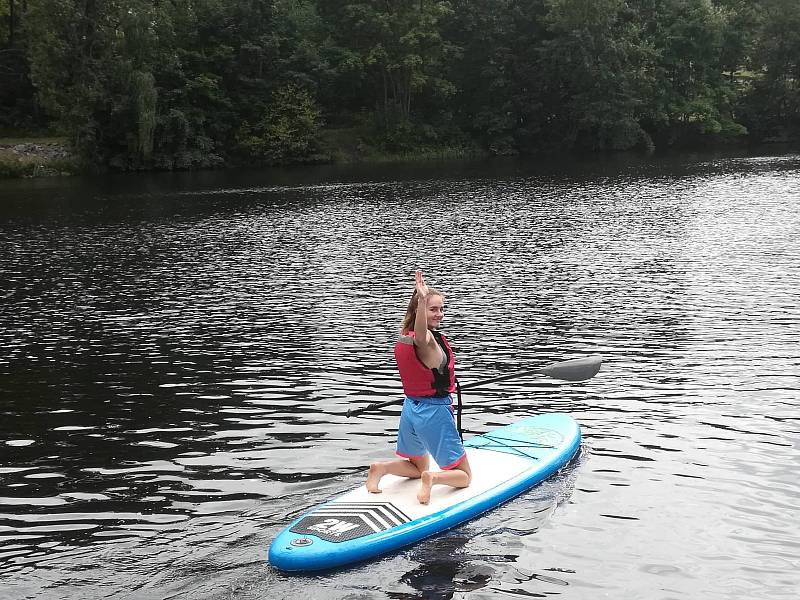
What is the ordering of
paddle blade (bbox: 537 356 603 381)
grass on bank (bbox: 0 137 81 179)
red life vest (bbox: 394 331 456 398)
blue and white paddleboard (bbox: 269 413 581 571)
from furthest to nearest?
1. grass on bank (bbox: 0 137 81 179)
2. paddle blade (bbox: 537 356 603 381)
3. red life vest (bbox: 394 331 456 398)
4. blue and white paddleboard (bbox: 269 413 581 571)

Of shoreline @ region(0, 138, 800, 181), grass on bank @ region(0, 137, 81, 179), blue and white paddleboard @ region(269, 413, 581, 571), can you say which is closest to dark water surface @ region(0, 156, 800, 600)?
blue and white paddleboard @ region(269, 413, 581, 571)

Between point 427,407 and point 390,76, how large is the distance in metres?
64.7

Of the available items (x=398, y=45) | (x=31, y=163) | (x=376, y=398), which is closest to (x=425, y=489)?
(x=376, y=398)

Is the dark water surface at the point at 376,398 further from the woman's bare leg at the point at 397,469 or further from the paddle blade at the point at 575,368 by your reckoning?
the paddle blade at the point at 575,368

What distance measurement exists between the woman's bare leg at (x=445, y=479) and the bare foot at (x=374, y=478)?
1.37 feet

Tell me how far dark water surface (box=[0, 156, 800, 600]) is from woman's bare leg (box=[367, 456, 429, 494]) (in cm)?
84

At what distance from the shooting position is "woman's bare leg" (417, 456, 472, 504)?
8469 millimetres

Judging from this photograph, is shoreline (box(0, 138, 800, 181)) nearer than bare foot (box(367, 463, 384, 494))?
No

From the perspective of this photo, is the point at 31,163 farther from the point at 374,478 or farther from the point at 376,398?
the point at 374,478

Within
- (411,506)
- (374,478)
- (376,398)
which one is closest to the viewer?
(411,506)

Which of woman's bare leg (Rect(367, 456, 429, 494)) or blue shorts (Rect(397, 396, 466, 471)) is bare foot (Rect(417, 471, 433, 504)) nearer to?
blue shorts (Rect(397, 396, 466, 471))

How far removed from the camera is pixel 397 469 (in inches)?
349

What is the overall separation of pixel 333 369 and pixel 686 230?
1843 cm

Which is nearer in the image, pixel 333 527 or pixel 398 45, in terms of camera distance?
pixel 333 527
